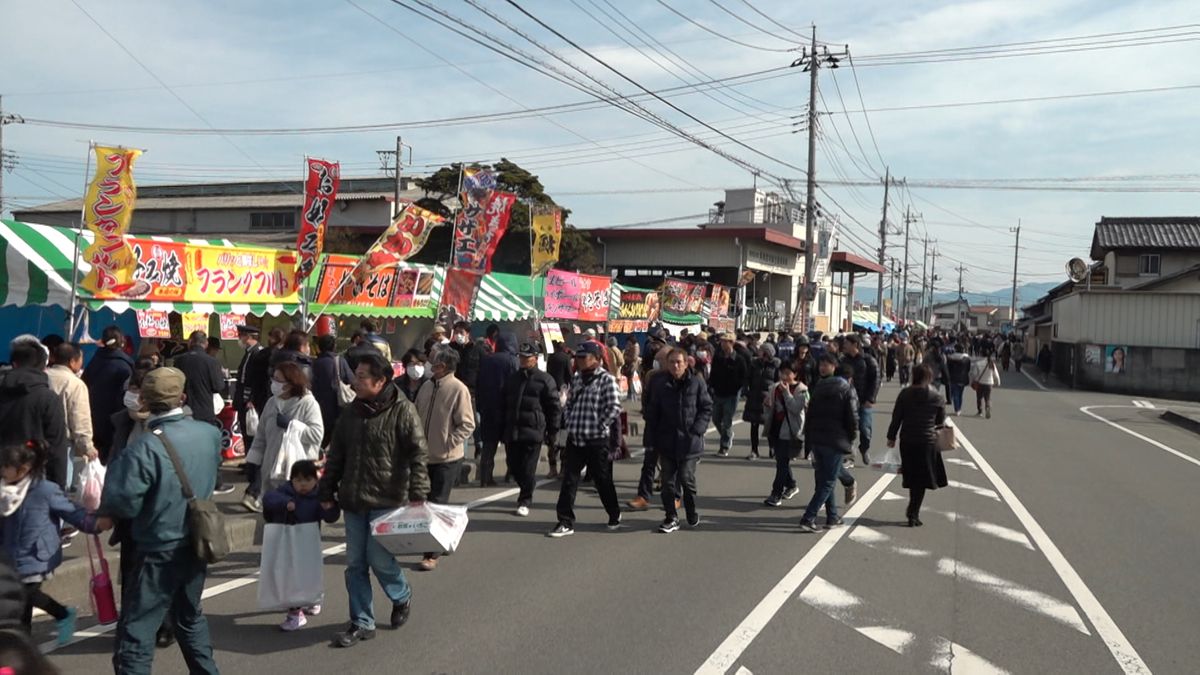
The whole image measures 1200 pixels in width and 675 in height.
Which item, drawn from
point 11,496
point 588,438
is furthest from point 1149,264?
point 11,496

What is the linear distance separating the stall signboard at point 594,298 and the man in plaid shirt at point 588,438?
1505 cm

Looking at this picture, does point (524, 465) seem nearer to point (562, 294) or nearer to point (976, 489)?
point (976, 489)

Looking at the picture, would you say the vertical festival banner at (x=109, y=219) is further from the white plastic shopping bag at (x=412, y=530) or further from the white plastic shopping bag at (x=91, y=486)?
the white plastic shopping bag at (x=412, y=530)

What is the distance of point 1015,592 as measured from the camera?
676 centimetres

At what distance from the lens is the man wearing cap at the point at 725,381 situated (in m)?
13.1

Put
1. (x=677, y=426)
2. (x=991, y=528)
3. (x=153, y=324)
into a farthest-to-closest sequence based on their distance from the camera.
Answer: (x=153, y=324) → (x=991, y=528) → (x=677, y=426)

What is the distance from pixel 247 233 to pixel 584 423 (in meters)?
38.8

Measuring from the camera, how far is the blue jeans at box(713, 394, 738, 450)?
13375 millimetres

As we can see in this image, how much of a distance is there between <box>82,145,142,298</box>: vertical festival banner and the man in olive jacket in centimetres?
728

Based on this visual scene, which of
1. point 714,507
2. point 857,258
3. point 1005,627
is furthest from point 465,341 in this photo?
point 857,258

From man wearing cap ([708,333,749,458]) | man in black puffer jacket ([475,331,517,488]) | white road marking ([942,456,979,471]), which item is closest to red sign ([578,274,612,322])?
man wearing cap ([708,333,749,458])

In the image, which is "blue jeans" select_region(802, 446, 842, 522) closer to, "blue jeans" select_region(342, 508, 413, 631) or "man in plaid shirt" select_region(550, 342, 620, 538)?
"man in plaid shirt" select_region(550, 342, 620, 538)

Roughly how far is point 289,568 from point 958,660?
13.0 ft

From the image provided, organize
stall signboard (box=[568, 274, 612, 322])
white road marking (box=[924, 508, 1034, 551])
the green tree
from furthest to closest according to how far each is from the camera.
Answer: the green tree
stall signboard (box=[568, 274, 612, 322])
white road marking (box=[924, 508, 1034, 551])
